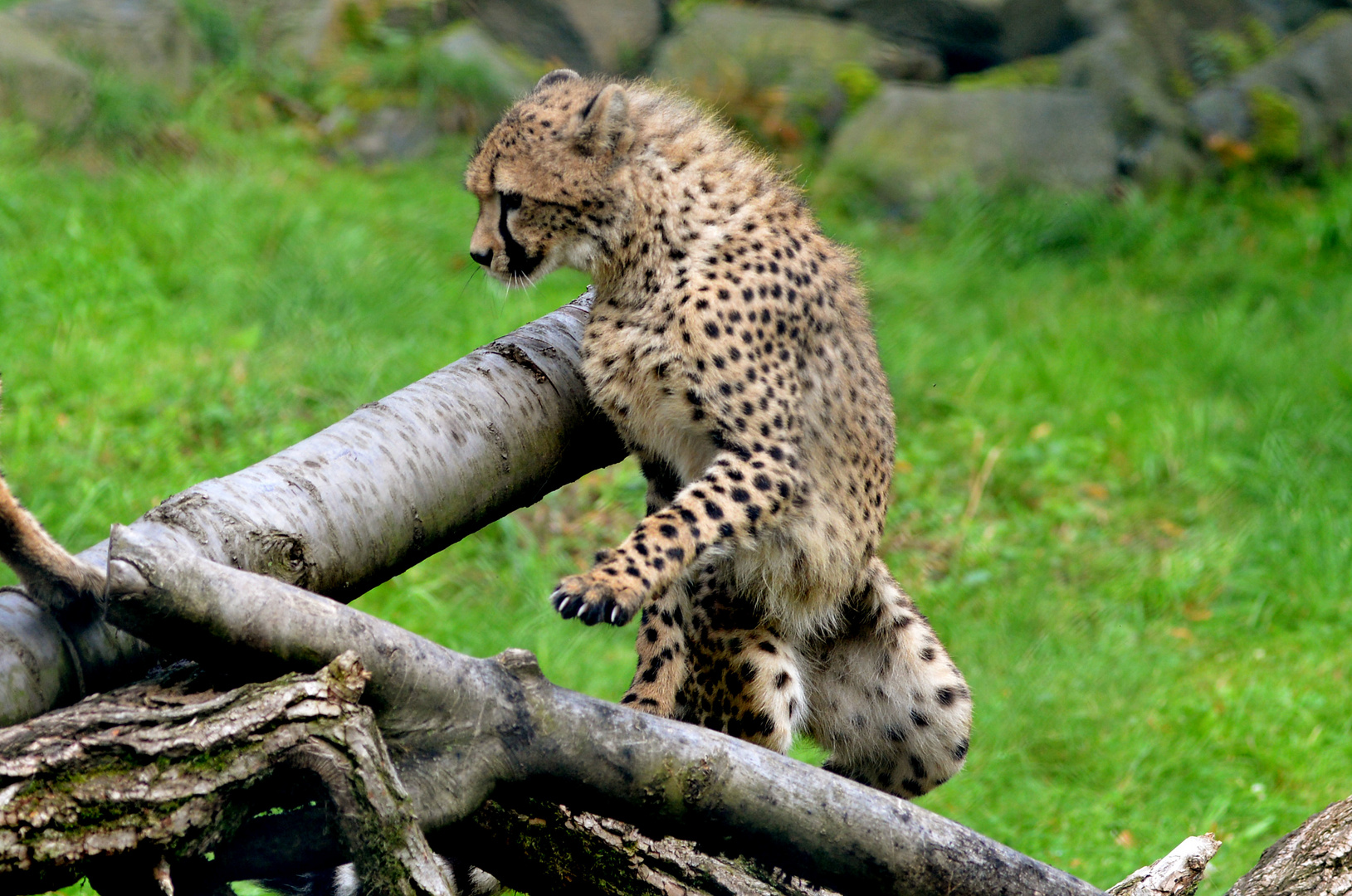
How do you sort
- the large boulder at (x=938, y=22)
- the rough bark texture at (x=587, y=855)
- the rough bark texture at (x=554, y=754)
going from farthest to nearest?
the large boulder at (x=938, y=22), the rough bark texture at (x=587, y=855), the rough bark texture at (x=554, y=754)

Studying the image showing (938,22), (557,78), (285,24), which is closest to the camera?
(557,78)

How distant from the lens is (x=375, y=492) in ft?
8.61

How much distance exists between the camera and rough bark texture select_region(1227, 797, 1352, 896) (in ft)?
8.00

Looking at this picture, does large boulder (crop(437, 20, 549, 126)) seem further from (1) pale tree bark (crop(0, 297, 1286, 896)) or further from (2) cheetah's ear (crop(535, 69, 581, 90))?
(1) pale tree bark (crop(0, 297, 1286, 896))

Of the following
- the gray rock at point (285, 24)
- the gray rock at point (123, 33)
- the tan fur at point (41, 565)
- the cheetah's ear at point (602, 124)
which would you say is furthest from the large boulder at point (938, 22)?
the tan fur at point (41, 565)

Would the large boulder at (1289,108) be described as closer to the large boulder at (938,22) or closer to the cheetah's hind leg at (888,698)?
the large boulder at (938,22)

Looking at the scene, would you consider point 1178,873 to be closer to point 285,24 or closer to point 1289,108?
point 1289,108

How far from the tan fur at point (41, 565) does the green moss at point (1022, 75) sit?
881 centimetres

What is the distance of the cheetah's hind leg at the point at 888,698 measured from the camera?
3307 mm

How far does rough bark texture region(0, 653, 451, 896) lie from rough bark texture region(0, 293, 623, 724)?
0.18 m

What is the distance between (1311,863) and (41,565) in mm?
2354

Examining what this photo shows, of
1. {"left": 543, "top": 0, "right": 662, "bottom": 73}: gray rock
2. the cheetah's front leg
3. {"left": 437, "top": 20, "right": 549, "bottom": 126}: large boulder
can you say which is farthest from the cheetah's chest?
{"left": 543, "top": 0, "right": 662, "bottom": 73}: gray rock

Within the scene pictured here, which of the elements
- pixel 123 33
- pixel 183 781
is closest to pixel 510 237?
pixel 183 781

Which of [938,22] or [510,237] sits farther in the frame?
[938,22]
